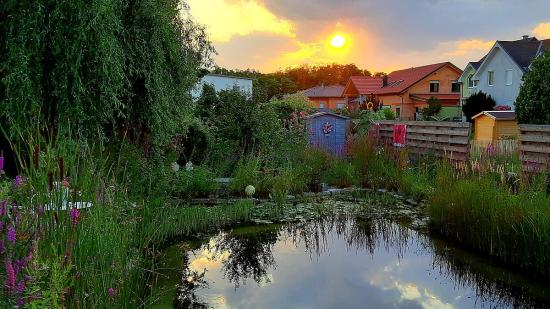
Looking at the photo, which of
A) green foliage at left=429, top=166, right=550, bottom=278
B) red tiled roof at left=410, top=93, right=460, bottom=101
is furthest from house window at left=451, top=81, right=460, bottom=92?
green foliage at left=429, top=166, right=550, bottom=278

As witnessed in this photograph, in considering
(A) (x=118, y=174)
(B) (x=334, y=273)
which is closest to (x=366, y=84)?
(B) (x=334, y=273)

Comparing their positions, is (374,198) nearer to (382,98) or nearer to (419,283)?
(419,283)

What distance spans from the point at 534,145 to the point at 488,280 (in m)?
3.60

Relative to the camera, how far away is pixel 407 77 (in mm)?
39688

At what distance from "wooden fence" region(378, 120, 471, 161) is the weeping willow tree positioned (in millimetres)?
5313

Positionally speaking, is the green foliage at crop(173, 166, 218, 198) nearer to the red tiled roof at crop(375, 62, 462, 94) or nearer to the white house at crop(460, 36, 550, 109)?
the white house at crop(460, 36, 550, 109)

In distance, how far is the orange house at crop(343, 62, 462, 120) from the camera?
122 feet

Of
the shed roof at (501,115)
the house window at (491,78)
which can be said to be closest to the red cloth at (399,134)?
the shed roof at (501,115)

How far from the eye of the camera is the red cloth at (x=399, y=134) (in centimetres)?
1098

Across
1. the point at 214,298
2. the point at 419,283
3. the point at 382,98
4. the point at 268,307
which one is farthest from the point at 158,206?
the point at 382,98

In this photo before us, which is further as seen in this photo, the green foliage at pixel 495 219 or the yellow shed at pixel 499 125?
the yellow shed at pixel 499 125

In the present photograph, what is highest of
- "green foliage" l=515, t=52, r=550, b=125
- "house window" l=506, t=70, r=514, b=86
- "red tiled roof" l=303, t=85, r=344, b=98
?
"red tiled roof" l=303, t=85, r=344, b=98

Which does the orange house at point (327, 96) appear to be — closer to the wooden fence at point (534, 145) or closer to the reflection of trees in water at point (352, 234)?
the wooden fence at point (534, 145)

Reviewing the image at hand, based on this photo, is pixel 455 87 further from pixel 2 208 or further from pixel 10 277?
pixel 10 277
